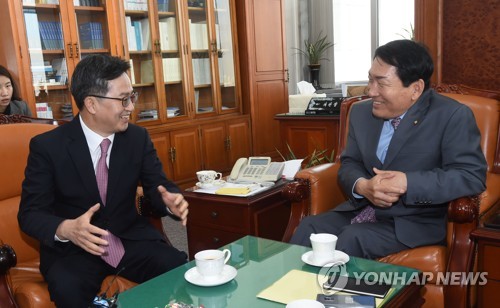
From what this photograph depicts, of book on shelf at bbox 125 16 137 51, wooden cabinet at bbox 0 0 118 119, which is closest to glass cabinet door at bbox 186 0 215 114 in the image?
book on shelf at bbox 125 16 137 51

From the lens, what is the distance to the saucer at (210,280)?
4.41 feet

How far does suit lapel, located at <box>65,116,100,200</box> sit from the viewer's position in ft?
5.68

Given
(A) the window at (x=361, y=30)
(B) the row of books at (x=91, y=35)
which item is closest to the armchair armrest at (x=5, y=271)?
(B) the row of books at (x=91, y=35)

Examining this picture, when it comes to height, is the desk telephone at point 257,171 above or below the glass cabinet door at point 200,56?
below

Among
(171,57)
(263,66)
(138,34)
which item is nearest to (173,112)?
(171,57)

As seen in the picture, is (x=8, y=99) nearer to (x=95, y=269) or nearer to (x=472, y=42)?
(x=95, y=269)

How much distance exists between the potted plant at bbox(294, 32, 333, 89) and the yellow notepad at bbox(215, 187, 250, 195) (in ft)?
15.8

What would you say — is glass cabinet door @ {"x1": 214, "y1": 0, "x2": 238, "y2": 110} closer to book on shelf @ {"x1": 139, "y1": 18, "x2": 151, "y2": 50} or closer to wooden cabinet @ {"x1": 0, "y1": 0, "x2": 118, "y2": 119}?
book on shelf @ {"x1": 139, "y1": 18, "x2": 151, "y2": 50}

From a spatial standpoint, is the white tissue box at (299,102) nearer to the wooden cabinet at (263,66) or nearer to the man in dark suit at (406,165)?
the wooden cabinet at (263,66)

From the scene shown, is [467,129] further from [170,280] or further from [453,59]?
[170,280]

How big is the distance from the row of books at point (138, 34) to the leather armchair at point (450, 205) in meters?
2.30

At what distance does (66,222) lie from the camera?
5.11ft

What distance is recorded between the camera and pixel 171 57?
4340mm

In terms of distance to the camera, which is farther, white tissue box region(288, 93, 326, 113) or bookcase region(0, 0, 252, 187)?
white tissue box region(288, 93, 326, 113)
